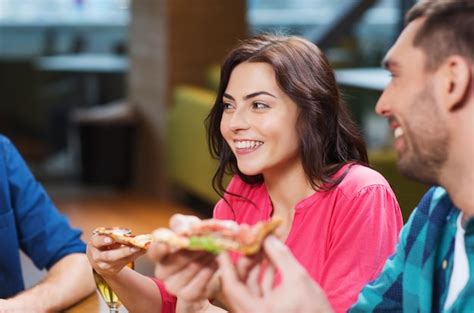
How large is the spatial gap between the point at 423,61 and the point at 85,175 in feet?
23.8

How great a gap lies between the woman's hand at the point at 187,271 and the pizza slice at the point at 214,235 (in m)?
0.03

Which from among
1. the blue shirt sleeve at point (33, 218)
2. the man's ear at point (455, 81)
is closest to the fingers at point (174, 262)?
the man's ear at point (455, 81)

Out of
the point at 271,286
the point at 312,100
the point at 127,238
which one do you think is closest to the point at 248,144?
the point at 312,100

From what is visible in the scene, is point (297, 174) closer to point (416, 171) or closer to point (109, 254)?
point (109, 254)

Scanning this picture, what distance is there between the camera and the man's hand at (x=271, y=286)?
1505 mm

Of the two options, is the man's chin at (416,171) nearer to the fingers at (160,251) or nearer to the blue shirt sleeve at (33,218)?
the fingers at (160,251)

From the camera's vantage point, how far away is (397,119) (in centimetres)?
160

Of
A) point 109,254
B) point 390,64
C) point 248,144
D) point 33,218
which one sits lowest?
point 33,218

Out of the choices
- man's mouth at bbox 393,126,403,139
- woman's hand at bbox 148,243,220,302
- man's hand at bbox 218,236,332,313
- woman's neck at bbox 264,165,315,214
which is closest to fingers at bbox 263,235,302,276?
man's hand at bbox 218,236,332,313

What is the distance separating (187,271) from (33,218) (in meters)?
1.24

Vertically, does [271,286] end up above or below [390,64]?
below

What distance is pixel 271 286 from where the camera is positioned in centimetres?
153

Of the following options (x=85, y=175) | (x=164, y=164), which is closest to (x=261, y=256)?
(x=164, y=164)

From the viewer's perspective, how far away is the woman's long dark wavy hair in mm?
2422
